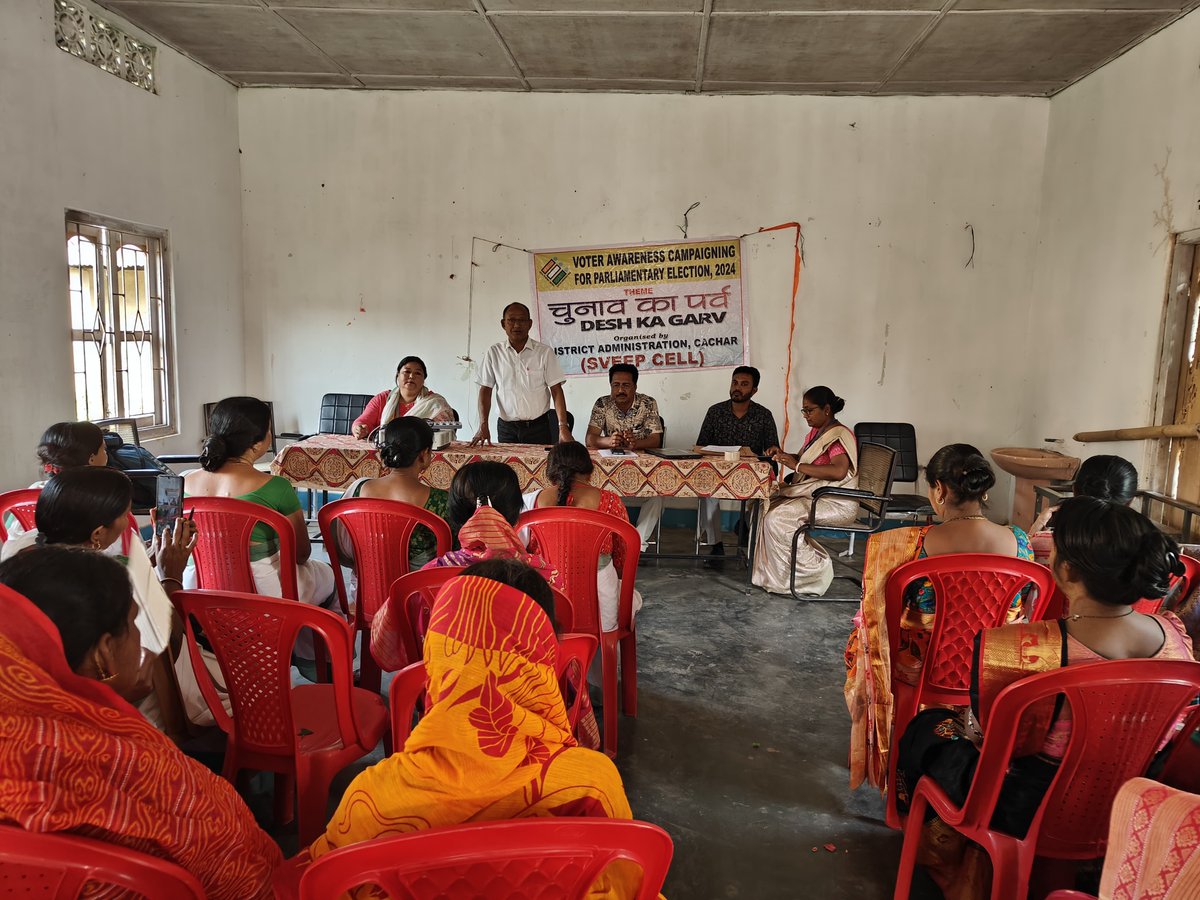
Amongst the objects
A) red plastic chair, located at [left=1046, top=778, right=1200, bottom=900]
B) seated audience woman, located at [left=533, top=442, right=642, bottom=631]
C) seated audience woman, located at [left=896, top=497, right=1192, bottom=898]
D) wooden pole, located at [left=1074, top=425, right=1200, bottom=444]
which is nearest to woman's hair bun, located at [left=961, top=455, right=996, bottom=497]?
seated audience woman, located at [left=896, top=497, right=1192, bottom=898]

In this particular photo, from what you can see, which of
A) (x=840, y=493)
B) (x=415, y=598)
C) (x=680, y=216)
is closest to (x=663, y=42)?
(x=680, y=216)

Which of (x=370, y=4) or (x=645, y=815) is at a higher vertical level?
(x=370, y=4)

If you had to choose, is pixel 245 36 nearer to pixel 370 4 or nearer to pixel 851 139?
pixel 370 4

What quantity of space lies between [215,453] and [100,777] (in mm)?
1929

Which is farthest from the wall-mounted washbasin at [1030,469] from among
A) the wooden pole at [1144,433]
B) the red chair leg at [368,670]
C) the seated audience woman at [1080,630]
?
the red chair leg at [368,670]

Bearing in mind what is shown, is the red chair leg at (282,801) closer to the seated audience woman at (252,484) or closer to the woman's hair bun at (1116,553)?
the seated audience woman at (252,484)

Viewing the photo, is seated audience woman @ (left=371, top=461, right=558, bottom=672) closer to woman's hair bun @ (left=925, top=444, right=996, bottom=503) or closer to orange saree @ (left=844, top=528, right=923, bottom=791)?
orange saree @ (left=844, top=528, right=923, bottom=791)

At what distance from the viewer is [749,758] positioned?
2.74 m

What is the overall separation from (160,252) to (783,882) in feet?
18.1

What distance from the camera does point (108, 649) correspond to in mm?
1301

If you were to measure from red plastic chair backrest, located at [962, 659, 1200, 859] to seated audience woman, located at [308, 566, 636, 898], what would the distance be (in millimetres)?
841

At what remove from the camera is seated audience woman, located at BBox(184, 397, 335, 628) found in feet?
8.82

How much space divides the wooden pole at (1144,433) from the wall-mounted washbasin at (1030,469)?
0.17 meters

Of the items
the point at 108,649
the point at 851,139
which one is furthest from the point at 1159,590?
the point at 851,139
